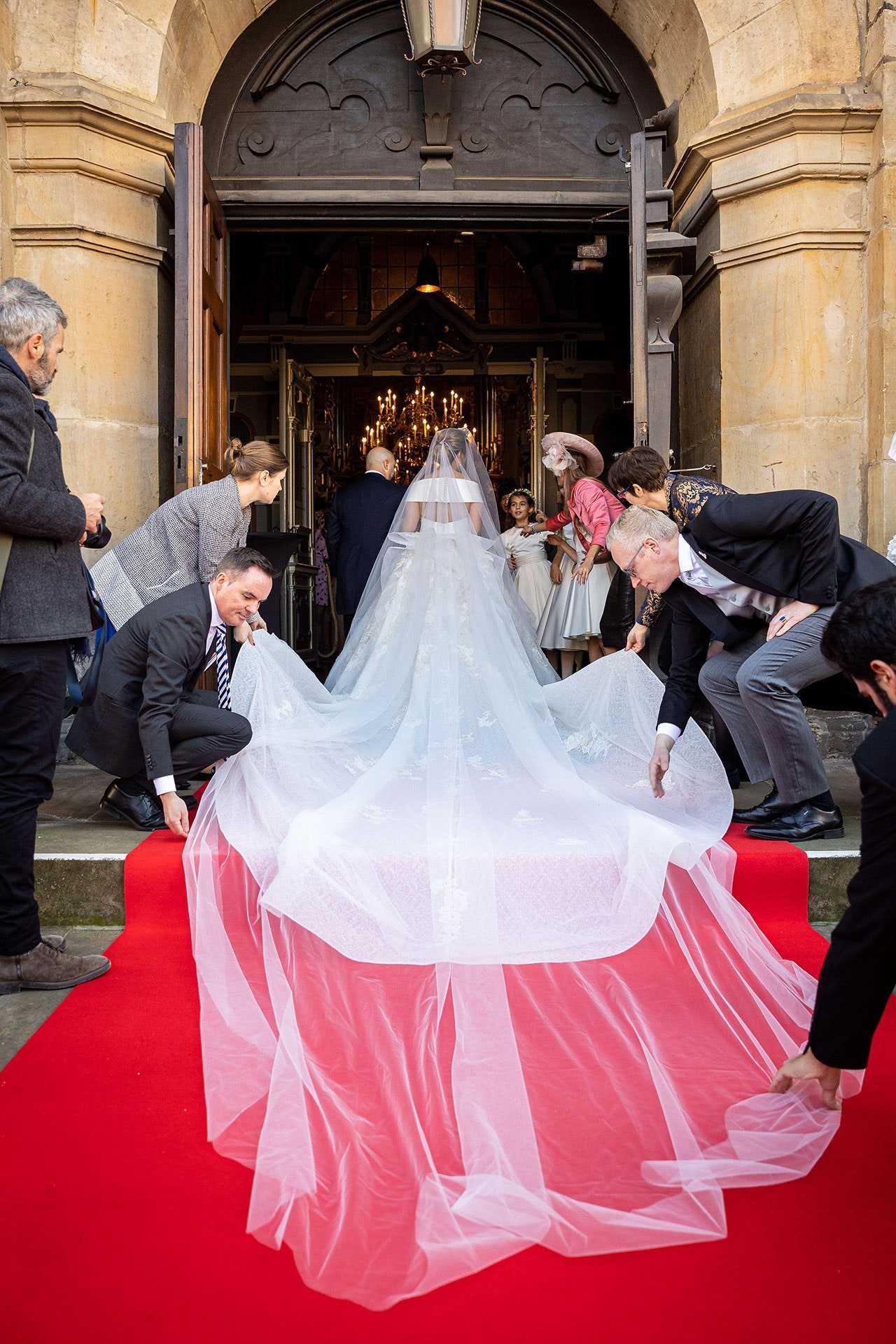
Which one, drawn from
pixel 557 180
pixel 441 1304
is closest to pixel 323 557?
pixel 557 180

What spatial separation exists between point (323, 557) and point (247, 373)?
2090 mm

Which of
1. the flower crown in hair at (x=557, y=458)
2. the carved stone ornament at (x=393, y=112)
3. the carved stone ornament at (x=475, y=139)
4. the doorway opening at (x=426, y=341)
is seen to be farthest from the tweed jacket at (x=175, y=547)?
the doorway opening at (x=426, y=341)

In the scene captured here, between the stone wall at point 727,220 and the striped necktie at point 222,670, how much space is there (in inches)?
46.7

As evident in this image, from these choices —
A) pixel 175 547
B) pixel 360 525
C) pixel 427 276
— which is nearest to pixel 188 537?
pixel 175 547

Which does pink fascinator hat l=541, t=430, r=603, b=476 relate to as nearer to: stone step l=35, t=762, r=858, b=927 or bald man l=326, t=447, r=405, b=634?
bald man l=326, t=447, r=405, b=634

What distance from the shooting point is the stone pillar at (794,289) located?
4.70 meters

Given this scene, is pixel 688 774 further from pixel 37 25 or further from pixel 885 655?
pixel 37 25

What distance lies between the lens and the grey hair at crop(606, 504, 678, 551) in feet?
11.1

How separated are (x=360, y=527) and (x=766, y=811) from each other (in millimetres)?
3370

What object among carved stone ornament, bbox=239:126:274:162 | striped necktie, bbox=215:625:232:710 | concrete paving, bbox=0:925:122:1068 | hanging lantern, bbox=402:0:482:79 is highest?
hanging lantern, bbox=402:0:482:79

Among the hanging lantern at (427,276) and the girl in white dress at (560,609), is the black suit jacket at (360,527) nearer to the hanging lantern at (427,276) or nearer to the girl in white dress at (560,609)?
the girl in white dress at (560,609)

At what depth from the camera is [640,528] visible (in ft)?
11.1

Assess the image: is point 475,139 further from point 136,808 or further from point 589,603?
point 136,808

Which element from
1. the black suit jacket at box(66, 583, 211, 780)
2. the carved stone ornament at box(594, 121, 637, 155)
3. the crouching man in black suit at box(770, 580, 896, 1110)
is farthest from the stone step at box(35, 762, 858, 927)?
the carved stone ornament at box(594, 121, 637, 155)
